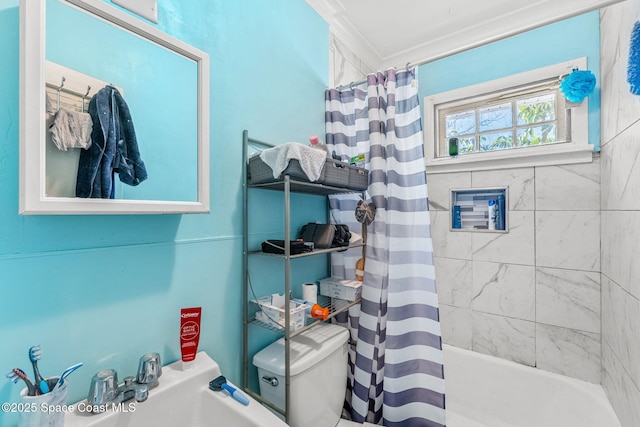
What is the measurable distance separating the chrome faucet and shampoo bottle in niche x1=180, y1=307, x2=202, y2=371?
0.08 metres

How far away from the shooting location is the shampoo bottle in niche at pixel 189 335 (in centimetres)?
86

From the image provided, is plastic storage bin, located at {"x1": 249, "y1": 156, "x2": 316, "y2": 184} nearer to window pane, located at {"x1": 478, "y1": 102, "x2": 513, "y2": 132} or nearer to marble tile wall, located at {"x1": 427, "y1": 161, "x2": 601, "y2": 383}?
marble tile wall, located at {"x1": 427, "y1": 161, "x2": 601, "y2": 383}

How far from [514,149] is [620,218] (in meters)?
0.67

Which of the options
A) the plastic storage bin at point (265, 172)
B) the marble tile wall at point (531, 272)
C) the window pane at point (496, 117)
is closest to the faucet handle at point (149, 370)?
the plastic storage bin at point (265, 172)

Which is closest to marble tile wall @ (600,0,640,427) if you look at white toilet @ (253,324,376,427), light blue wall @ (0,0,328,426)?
white toilet @ (253,324,376,427)

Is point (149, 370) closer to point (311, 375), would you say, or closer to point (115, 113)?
point (311, 375)

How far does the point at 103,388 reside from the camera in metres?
0.69

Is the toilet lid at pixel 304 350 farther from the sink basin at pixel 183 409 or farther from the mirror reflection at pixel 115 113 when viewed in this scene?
the mirror reflection at pixel 115 113

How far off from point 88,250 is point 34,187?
20 cm

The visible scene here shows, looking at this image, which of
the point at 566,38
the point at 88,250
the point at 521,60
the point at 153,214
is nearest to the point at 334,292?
the point at 153,214

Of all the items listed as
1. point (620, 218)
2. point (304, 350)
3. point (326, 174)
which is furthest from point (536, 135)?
point (304, 350)

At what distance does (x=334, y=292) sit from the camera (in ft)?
4.68

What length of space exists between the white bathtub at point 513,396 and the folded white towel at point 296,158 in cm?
164

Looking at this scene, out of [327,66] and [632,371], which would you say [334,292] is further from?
[327,66]
